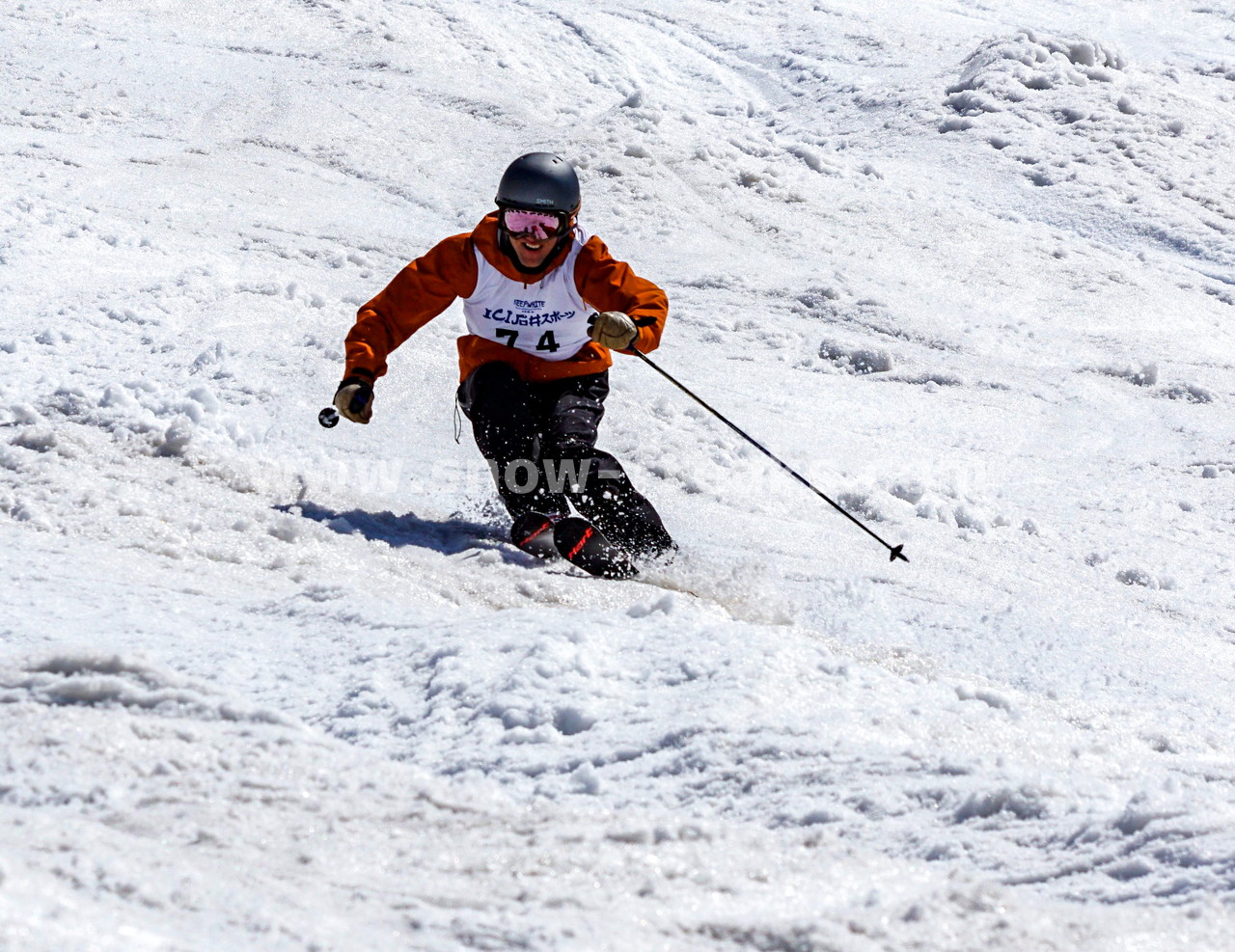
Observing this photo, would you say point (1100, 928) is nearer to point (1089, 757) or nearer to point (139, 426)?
point (1089, 757)

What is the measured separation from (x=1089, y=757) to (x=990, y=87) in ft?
31.5

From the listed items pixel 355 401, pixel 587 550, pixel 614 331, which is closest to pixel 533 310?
pixel 614 331

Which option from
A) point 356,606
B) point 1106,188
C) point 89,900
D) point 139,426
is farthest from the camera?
point 1106,188

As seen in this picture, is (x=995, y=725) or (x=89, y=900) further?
(x=995, y=725)

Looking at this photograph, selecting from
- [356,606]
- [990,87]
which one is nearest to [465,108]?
[990,87]

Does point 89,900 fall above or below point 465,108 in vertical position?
below

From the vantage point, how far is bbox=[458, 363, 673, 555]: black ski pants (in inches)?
190

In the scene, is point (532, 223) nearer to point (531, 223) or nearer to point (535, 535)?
point (531, 223)

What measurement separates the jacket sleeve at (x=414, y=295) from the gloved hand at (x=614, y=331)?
594 millimetres

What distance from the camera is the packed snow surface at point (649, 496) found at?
240 cm

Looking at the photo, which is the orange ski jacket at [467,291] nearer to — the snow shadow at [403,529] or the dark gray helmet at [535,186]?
the dark gray helmet at [535,186]

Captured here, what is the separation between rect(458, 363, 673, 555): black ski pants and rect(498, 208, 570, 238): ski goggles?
1.75 ft

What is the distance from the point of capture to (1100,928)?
7.37 feet

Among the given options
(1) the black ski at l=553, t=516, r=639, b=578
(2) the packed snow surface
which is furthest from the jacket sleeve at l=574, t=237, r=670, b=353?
(2) the packed snow surface
